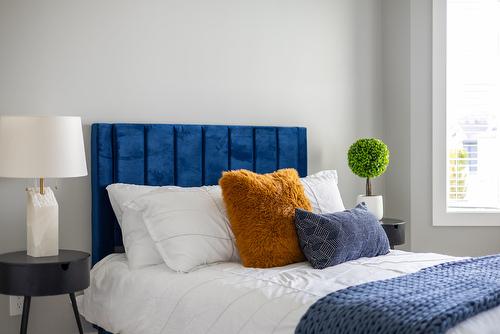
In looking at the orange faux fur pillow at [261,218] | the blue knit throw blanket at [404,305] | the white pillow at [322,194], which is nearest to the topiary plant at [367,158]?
the white pillow at [322,194]

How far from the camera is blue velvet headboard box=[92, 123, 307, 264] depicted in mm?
3541

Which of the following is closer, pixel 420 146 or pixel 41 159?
pixel 41 159

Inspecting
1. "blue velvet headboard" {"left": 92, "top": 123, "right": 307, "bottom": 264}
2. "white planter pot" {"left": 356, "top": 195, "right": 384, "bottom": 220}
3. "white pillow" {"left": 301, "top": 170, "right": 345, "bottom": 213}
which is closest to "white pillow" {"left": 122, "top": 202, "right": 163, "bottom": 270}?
"blue velvet headboard" {"left": 92, "top": 123, "right": 307, "bottom": 264}

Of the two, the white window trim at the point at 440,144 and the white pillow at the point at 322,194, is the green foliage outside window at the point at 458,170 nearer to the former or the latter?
the white window trim at the point at 440,144

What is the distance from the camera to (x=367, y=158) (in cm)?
439

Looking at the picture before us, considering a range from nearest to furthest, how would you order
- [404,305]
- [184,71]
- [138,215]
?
[404,305] → [138,215] → [184,71]

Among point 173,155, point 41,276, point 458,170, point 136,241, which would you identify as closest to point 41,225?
point 41,276

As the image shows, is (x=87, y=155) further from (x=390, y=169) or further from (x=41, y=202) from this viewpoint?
→ (x=390, y=169)

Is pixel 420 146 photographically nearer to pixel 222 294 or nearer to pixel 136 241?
pixel 136 241

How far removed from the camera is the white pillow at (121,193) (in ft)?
11.2

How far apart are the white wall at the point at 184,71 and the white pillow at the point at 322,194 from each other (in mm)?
623

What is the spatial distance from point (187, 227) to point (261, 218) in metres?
0.34

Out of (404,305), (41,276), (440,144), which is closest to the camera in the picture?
(404,305)

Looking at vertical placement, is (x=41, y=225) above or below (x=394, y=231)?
above
